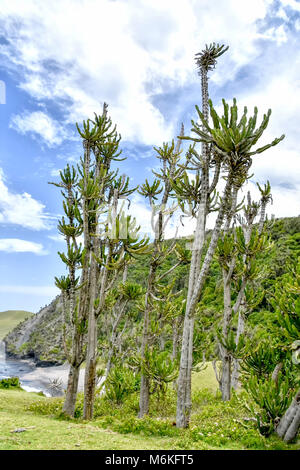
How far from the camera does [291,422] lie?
6066 millimetres

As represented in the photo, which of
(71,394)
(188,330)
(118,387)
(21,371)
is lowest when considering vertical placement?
(21,371)

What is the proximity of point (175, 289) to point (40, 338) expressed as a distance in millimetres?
26519

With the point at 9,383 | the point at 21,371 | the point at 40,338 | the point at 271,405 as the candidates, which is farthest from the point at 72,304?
the point at 40,338

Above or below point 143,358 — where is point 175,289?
above

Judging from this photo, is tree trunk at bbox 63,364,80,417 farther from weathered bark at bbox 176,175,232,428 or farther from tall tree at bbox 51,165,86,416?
weathered bark at bbox 176,175,232,428

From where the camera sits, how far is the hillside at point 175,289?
96.0 ft

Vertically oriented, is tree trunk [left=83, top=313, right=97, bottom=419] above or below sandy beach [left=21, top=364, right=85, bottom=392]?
above

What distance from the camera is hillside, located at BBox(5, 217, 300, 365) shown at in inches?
1152

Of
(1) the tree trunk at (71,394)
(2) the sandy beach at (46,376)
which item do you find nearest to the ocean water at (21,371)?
(2) the sandy beach at (46,376)

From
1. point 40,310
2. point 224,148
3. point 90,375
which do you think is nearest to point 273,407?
point 90,375

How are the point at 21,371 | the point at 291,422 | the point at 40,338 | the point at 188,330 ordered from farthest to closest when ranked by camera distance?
the point at 40,338 → the point at 21,371 → the point at 188,330 → the point at 291,422

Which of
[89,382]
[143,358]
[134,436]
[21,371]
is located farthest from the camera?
[21,371]

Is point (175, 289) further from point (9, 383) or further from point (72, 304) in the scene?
point (72, 304)

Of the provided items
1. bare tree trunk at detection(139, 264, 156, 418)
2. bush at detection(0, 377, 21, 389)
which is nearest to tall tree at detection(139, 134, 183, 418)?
bare tree trunk at detection(139, 264, 156, 418)
